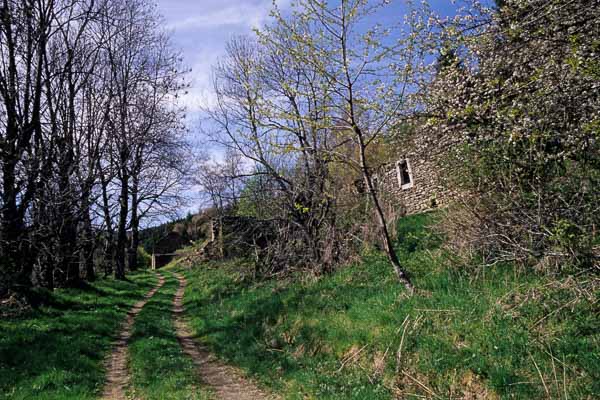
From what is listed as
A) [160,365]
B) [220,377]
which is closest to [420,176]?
[220,377]

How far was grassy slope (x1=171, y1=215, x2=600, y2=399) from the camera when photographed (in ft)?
15.8

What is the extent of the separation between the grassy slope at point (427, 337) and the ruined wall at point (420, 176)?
1.62 metres

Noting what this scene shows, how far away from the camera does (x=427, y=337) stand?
20.1 ft

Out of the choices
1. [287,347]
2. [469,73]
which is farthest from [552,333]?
[469,73]

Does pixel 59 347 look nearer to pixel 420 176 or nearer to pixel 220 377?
pixel 220 377

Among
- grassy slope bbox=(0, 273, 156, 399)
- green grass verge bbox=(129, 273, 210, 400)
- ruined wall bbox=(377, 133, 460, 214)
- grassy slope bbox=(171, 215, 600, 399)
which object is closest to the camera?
grassy slope bbox=(171, 215, 600, 399)

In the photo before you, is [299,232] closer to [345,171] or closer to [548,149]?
[345,171]

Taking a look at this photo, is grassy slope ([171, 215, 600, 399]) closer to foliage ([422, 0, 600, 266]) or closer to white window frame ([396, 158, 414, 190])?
foliage ([422, 0, 600, 266])

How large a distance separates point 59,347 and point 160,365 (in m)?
2.58

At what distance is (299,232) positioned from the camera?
47.0 feet

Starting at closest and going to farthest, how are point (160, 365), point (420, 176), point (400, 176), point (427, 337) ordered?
point (427, 337) → point (160, 365) → point (420, 176) → point (400, 176)

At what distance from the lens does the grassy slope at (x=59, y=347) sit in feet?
22.9

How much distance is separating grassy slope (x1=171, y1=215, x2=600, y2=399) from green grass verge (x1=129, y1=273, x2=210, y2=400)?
3.15 feet

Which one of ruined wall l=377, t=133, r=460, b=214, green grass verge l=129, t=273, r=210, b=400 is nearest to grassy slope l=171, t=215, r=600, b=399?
green grass verge l=129, t=273, r=210, b=400
